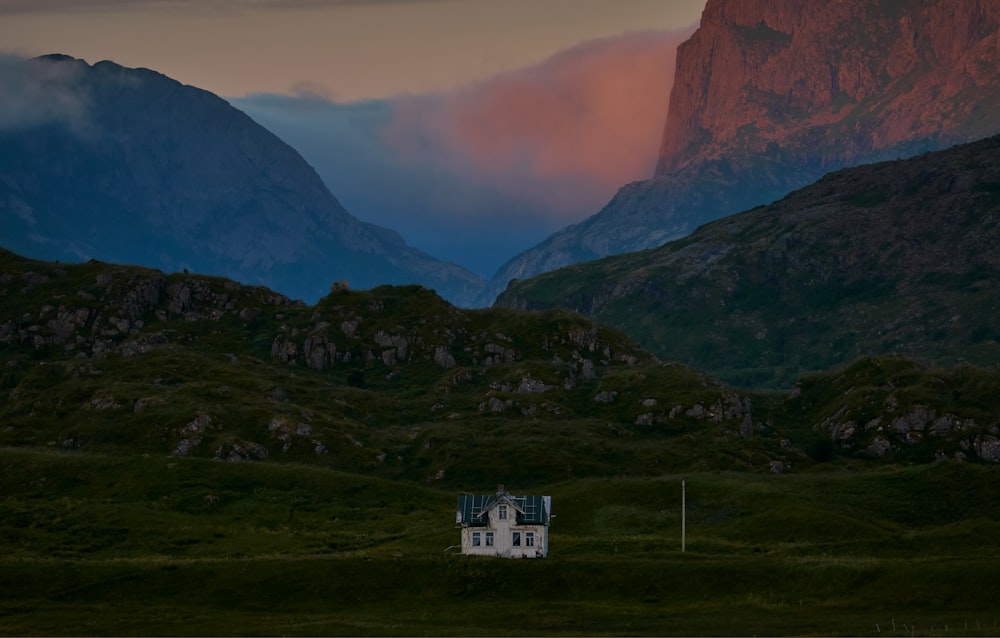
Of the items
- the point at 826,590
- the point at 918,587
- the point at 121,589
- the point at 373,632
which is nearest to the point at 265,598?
the point at 121,589

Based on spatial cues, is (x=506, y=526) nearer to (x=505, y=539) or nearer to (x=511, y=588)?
(x=505, y=539)

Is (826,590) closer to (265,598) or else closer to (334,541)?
(265,598)

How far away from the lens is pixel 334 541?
167625 mm

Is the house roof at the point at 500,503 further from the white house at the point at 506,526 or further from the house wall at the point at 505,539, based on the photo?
the house wall at the point at 505,539

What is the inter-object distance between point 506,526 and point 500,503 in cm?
255

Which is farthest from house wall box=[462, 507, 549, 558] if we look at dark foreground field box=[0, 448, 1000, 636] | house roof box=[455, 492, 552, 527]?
dark foreground field box=[0, 448, 1000, 636]

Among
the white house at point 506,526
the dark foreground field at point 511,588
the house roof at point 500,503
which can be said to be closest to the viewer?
the dark foreground field at point 511,588

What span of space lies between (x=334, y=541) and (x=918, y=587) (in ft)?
247

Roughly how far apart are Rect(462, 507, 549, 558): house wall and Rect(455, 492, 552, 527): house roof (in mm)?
572

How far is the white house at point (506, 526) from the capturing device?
145 metres

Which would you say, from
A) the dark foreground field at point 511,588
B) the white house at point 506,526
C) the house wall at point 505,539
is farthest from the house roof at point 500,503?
the dark foreground field at point 511,588

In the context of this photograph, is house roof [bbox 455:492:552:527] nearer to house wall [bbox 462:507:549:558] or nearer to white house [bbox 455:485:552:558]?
white house [bbox 455:485:552:558]

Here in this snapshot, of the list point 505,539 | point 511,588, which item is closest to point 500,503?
point 505,539

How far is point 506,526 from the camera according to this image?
146m
